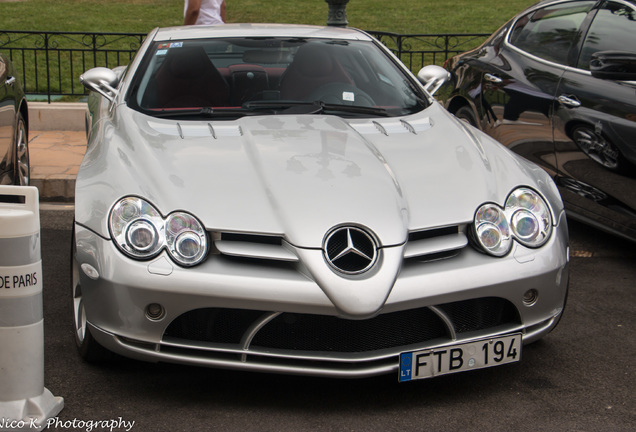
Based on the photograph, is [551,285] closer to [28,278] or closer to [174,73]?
[28,278]

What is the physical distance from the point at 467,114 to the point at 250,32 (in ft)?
7.30

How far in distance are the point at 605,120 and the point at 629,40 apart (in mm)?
631

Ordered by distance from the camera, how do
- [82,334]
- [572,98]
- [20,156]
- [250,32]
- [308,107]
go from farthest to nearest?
[20,156]
[572,98]
[250,32]
[308,107]
[82,334]

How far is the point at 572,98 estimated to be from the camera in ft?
18.3

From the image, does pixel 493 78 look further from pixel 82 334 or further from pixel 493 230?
pixel 82 334

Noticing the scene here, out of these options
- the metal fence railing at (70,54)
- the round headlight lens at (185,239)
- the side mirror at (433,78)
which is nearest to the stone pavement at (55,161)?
the metal fence railing at (70,54)

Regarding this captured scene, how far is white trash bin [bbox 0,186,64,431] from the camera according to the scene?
124 inches

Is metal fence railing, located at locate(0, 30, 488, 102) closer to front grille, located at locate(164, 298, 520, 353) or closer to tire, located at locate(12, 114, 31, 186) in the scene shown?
tire, located at locate(12, 114, 31, 186)

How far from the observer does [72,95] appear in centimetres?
1094

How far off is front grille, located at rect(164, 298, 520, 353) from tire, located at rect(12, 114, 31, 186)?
3.00m

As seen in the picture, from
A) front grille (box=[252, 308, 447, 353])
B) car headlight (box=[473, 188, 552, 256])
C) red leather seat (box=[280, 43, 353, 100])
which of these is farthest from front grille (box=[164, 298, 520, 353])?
red leather seat (box=[280, 43, 353, 100])

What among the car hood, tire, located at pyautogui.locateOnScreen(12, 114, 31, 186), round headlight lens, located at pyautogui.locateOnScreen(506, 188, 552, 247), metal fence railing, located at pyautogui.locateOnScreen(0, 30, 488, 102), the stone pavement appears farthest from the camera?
metal fence railing, located at pyautogui.locateOnScreen(0, 30, 488, 102)

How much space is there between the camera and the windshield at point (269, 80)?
472cm

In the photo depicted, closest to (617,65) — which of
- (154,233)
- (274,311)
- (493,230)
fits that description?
(493,230)
